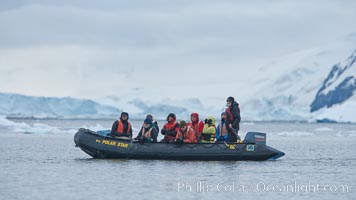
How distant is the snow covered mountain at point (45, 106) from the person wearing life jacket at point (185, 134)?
9241 cm

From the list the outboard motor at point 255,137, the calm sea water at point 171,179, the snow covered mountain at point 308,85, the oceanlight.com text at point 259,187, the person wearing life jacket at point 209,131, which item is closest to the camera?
the calm sea water at point 171,179

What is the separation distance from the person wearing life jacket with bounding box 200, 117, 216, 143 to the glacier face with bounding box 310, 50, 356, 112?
→ 123 metres

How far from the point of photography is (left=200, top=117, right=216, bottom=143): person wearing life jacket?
28.6 meters

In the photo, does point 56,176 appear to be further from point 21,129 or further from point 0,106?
point 0,106

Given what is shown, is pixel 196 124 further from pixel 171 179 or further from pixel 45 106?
pixel 45 106

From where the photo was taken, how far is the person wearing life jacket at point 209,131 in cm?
2862

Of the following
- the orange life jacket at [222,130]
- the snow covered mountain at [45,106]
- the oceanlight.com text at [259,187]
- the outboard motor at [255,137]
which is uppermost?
the snow covered mountain at [45,106]

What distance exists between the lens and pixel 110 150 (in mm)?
28844

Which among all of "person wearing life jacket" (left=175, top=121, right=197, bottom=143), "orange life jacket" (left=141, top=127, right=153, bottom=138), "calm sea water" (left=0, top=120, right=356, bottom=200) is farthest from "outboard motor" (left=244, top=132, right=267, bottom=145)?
"orange life jacket" (left=141, top=127, right=153, bottom=138)

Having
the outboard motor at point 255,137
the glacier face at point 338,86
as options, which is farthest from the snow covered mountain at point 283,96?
the outboard motor at point 255,137

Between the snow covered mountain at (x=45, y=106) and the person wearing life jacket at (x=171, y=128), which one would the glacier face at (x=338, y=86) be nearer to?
the snow covered mountain at (x=45, y=106)

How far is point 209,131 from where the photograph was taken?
28734 millimetres

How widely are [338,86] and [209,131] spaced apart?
126 meters

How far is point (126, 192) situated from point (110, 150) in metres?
7.75
